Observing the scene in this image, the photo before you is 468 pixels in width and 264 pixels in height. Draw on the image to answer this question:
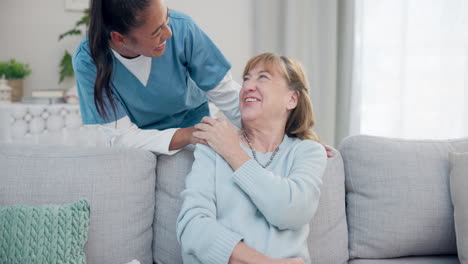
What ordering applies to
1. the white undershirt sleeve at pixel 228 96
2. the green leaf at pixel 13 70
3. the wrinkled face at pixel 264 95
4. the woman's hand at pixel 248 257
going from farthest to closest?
the green leaf at pixel 13 70 → the white undershirt sleeve at pixel 228 96 → the wrinkled face at pixel 264 95 → the woman's hand at pixel 248 257

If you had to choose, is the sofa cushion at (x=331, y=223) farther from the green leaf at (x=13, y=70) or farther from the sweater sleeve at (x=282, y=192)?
the green leaf at (x=13, y=70)

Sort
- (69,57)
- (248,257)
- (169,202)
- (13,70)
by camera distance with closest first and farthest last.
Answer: (248,257) < (169,202) < (13,70) < (69,57)

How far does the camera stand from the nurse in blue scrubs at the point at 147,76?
1300 millimetres

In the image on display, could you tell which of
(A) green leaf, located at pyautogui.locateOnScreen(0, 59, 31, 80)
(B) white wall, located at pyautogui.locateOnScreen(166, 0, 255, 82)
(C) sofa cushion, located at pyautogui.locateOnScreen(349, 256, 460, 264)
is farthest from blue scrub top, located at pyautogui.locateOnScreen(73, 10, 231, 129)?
(B) white wall, located at pyautogui.locateOnScreen(166, 0, 255, 82)

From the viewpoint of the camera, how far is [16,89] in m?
3.15

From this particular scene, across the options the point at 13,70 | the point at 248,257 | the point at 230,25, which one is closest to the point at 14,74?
the point at 13,70

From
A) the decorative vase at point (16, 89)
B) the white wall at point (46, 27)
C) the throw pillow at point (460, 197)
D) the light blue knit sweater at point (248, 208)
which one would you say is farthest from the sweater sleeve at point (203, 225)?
the white wall at point (46, 27)

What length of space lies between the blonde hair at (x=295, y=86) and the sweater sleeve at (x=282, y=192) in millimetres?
237

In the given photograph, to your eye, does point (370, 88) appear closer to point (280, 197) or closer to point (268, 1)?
point (268, 1)

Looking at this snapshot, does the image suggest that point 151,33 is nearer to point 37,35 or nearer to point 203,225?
point 203,225

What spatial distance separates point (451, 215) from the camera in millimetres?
1529

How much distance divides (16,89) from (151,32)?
2294mm

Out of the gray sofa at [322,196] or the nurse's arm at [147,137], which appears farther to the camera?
the nurse's arm at [147,137]

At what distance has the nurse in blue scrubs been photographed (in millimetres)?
1300
